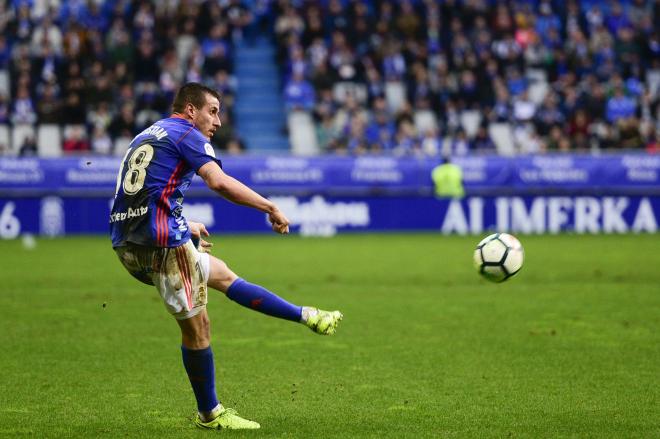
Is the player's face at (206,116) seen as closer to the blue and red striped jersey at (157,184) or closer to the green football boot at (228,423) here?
the blue and red striped jersey at (157,184)

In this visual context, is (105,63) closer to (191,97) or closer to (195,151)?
(191,97)

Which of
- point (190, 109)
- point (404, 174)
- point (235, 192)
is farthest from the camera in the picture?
point (404, 174)

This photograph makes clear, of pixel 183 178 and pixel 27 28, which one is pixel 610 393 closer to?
pixel 183 178

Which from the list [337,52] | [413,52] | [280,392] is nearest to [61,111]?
[337,52]

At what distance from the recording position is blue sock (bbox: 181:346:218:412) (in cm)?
606

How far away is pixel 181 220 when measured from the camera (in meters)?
6.07

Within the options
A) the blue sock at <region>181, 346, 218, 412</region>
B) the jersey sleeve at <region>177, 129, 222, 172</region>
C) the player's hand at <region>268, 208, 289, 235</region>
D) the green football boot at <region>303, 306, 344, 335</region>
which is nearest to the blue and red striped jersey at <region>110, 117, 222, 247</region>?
the jersey sleeve at <region>177, 129, 222, 172</region>

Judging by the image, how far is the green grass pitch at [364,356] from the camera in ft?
20.5

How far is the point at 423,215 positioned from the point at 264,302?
17.4m

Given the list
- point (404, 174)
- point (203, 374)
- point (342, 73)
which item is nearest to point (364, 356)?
point (203, 374)

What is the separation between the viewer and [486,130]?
2659 cm

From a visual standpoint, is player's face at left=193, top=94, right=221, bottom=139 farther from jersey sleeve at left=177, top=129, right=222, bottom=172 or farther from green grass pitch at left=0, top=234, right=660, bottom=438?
green grass pitch at left=0, top=234, right=660, bottom=438

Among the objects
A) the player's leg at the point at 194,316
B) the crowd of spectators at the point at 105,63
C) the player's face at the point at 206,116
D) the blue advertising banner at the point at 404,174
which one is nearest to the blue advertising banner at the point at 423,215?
the blue advertising banner at the point at 404,174

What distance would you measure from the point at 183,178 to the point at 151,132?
1.10ft
